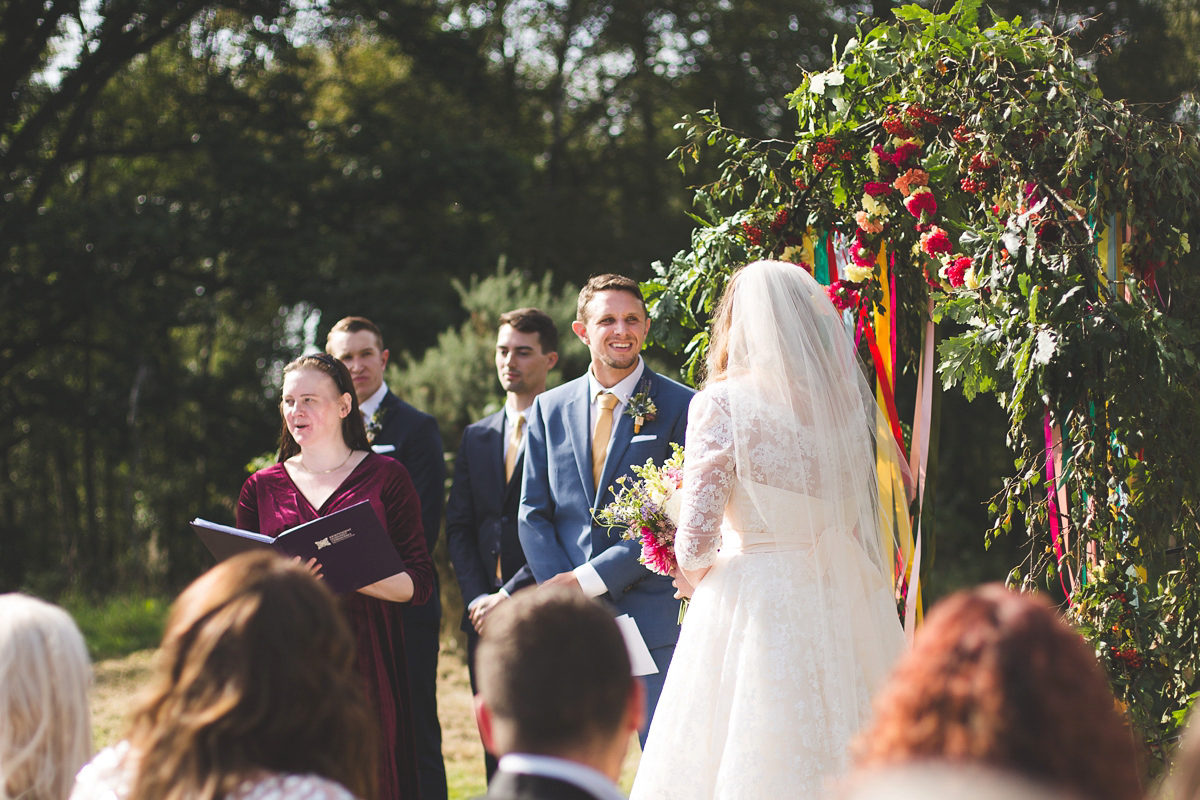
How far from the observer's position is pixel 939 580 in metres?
14.0

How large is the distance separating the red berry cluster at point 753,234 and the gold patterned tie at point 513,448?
4.45ft

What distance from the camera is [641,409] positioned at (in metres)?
4.13

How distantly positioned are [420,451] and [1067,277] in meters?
2.94

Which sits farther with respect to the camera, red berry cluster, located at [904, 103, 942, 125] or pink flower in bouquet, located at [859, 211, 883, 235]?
pink flower in bouquet, located at [859, 211, 883, 235]

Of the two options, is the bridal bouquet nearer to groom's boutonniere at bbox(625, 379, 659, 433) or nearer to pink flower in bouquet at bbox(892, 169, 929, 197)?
groom's boutonniere at bbox(625, 379, 659, 433)

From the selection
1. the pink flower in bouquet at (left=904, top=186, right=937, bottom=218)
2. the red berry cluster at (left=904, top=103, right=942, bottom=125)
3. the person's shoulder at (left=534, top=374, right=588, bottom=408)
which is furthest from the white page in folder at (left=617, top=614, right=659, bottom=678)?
the red berry cluster at (left=904, top=103, right=942, bottom=125)

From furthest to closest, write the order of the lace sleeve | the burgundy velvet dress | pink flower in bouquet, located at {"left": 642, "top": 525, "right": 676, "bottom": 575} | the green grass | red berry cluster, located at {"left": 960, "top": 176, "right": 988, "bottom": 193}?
the green grass
the burgundy velvet dress
pink flower in bouquet, located at {"left": 642, "top": 525, "right": 676, "bottom": 575}
red berry cluster, located at {"left": 960, "top": 176, "right": 988, "bottom": 193}
the lace sleeve

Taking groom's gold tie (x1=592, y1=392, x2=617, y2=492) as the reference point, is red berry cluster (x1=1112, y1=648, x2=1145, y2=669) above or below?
below

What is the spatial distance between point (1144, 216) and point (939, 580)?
1154cm

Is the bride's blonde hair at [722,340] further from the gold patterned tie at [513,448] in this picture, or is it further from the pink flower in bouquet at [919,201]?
the gold patterned tie at [513,448]

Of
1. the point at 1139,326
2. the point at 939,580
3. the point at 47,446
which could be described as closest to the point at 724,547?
the point at 1139,326

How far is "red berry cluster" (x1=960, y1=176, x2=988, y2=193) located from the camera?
3365 mm

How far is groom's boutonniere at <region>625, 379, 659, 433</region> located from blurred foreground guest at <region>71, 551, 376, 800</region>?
100 inches

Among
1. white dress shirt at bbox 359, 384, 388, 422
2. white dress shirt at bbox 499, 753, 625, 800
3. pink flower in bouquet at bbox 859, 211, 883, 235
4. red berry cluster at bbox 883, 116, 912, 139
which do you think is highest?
red berry cluster at bbox 883, 116, 912, 139
